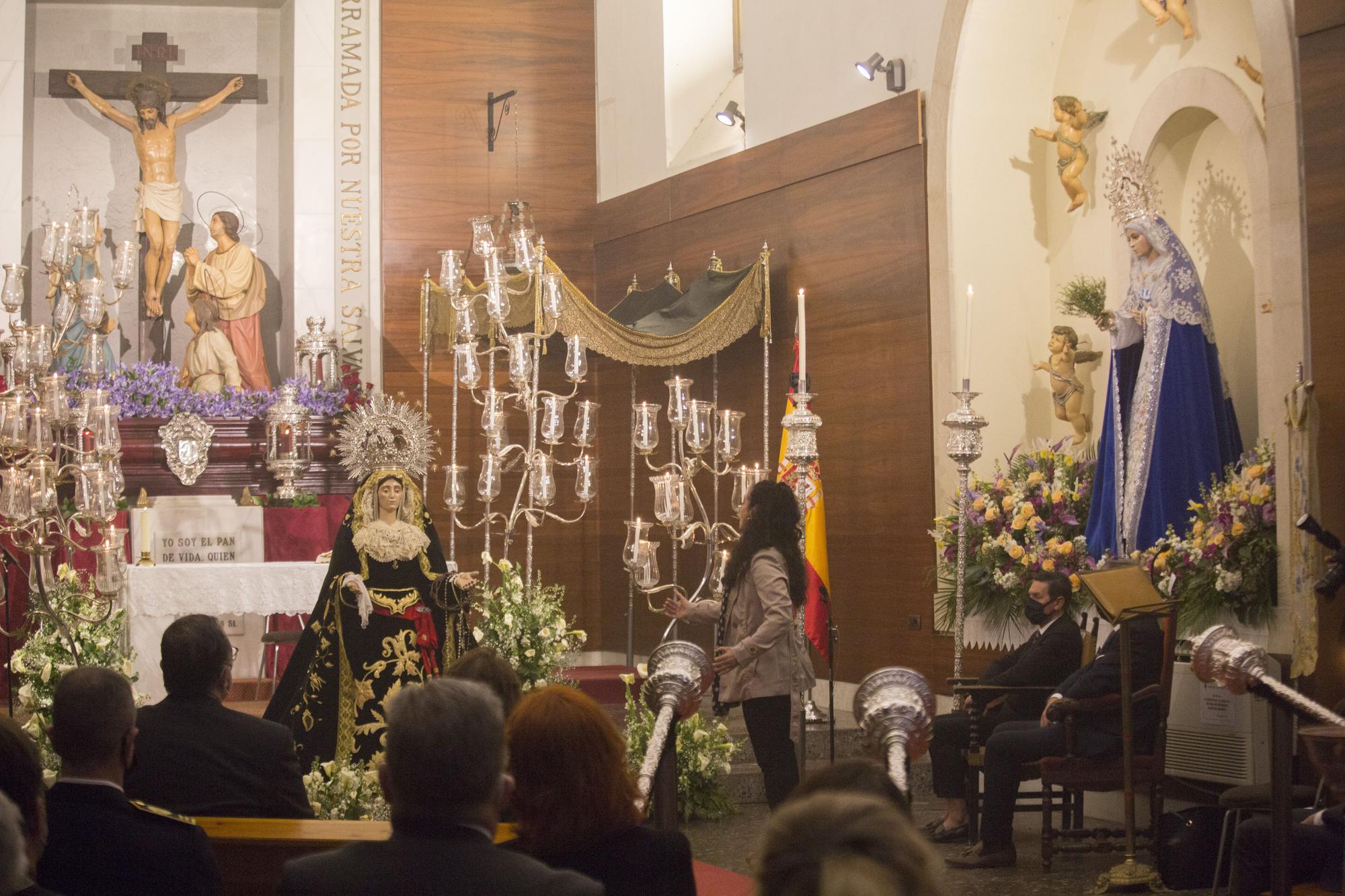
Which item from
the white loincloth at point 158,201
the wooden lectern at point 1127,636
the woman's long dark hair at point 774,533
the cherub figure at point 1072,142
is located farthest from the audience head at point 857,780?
the white loincloth at point 158,201

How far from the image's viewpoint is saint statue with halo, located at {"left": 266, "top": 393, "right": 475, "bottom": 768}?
24.0ft

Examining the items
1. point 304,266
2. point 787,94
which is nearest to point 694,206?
point 787,94

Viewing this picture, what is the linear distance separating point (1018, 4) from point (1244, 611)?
4175 millimetres

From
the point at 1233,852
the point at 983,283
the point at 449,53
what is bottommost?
the point at 1233,852

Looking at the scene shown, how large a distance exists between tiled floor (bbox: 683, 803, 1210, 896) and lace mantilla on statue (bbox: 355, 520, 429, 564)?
1.91 metres

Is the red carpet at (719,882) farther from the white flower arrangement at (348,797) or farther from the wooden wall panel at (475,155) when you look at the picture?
the wooden wall panel at (475,155)

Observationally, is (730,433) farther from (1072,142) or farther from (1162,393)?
(1072,142)

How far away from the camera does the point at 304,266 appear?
1256cm

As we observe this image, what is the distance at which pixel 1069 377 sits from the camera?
28.9 ft

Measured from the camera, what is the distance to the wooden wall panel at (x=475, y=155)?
41.2ft

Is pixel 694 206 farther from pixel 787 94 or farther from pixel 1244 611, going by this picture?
pixel 1244 611

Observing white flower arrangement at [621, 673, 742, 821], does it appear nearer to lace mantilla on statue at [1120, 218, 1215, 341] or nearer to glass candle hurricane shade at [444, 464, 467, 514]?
glass candle hurricane shade at [444, 464, 467, 514]

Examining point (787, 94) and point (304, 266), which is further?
point (304, 266)

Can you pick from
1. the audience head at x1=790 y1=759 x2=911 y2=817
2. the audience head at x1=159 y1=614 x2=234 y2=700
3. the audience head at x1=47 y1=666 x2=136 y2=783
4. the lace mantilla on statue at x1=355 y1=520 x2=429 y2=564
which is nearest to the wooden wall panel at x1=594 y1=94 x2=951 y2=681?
the lace mantilla on statue at x1=355 y1=520 x2=429 y2=564
